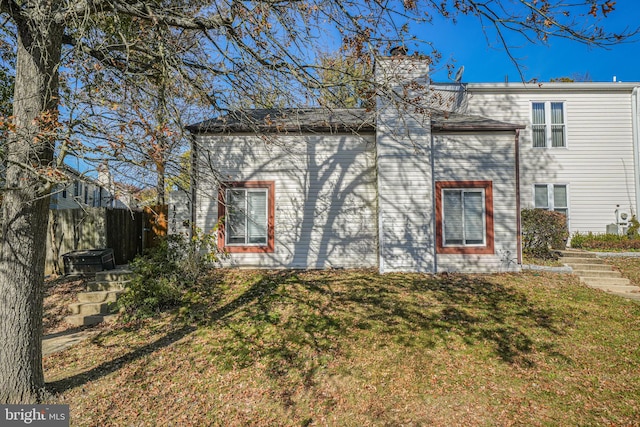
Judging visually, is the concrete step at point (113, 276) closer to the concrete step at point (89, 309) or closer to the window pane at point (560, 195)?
the concrete step at point (89, 309)

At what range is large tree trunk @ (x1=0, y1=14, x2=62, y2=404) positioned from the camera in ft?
13.5

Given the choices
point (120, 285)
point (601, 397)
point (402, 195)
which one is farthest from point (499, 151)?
point (120, 285)

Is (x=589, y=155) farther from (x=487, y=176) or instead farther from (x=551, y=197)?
(x=487, y=176)

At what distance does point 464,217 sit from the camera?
9266mm

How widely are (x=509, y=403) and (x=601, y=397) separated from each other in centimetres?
129

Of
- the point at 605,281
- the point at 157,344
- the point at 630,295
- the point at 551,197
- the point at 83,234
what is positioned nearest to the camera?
the point at 157,344

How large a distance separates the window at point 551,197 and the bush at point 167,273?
12754 millimetres

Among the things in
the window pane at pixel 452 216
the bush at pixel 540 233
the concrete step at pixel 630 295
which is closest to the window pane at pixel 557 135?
the bush at pixel 540 233

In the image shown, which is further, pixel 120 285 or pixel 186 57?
pixel 120 285

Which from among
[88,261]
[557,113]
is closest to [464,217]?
[557,113]

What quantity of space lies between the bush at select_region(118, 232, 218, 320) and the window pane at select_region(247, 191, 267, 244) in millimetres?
1109

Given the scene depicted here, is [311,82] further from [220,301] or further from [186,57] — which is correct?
[220,301]

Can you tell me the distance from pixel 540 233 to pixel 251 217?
29.6 feet

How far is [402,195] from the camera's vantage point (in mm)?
8984
